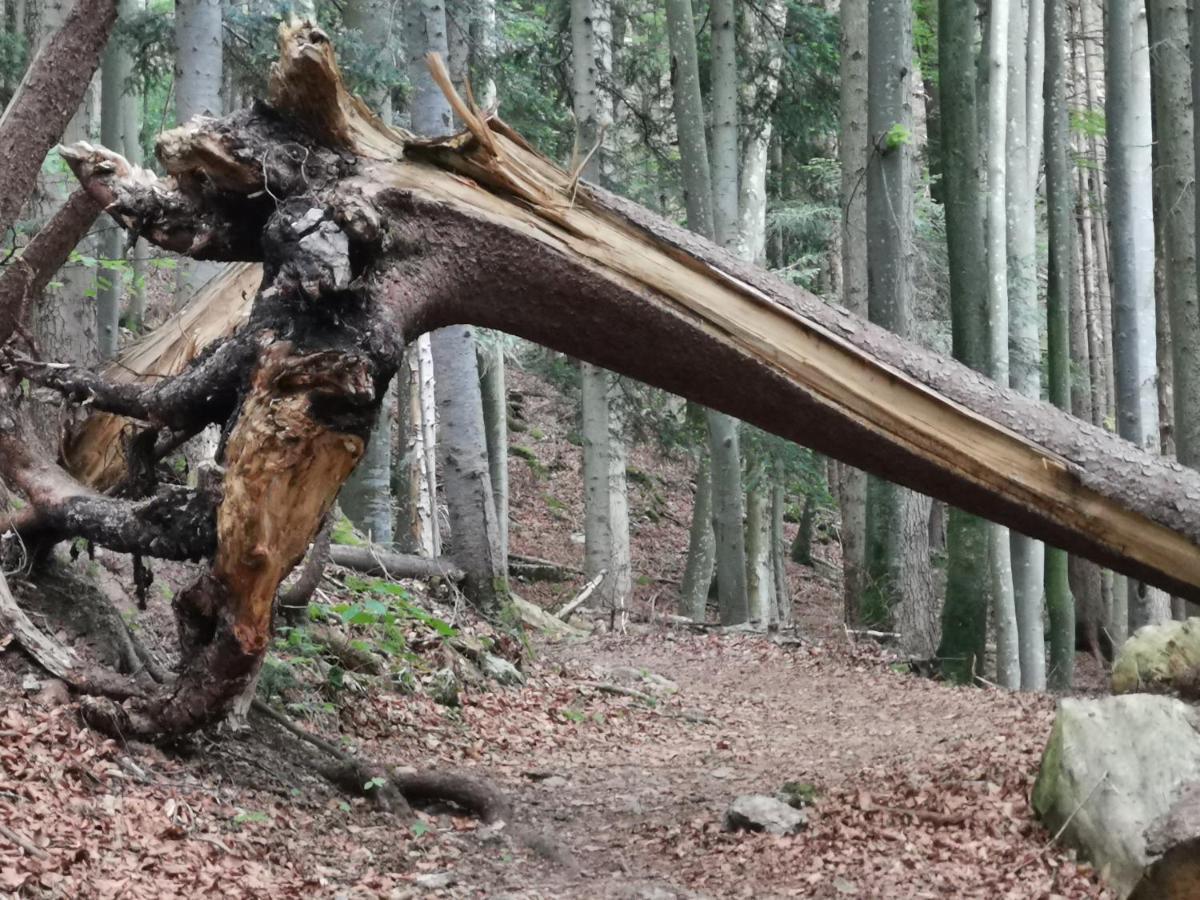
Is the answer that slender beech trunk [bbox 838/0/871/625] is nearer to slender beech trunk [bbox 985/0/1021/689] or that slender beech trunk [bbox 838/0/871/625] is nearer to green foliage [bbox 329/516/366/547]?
slender beech trunk [bbox 985/0/1021/689]

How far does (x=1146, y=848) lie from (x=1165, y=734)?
662 millimetres

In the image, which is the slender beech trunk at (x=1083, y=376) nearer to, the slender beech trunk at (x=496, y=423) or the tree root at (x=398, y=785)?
the slender beech trunk at (x=496, y=423)

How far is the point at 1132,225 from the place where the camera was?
11219 mm

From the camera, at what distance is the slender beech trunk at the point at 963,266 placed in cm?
1083

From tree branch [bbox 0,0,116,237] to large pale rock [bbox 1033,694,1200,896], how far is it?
19.3ft

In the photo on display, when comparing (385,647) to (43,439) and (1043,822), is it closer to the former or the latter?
(43,439)

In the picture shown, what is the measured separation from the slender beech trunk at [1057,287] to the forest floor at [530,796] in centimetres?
477

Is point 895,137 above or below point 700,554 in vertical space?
above

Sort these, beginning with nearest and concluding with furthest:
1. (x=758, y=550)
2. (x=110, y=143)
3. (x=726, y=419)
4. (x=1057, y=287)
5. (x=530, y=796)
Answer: (x=530, y=796) → (x=726, y=419) → (x=1057, y=287) → (x=110, y=143) → (x=758, y=550)

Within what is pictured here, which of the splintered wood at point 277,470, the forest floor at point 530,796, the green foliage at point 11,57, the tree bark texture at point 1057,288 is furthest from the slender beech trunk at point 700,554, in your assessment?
the splintered wood at point 277,470

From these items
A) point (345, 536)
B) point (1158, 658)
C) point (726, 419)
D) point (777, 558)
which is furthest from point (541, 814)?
point (777, 558)

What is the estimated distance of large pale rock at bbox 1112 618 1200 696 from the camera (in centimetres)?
632

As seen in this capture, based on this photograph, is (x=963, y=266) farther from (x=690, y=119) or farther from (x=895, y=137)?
(x=690, y=119)

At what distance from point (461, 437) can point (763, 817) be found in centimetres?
606
